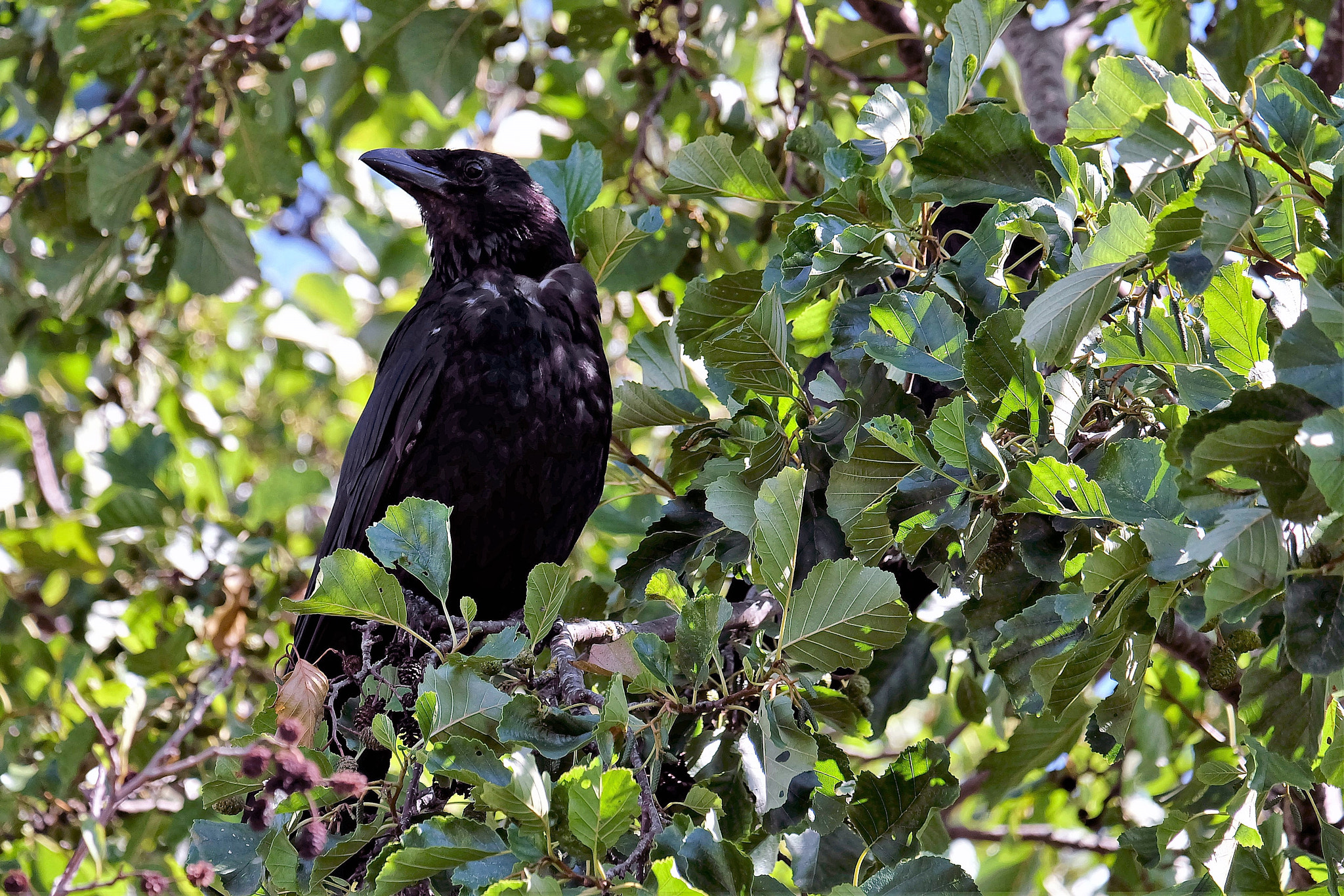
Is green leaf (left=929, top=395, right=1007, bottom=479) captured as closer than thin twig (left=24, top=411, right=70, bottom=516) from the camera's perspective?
Yes

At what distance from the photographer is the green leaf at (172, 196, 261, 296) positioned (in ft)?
12.0

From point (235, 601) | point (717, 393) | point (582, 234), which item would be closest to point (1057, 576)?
point (717, 393)

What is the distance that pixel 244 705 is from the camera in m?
4.05

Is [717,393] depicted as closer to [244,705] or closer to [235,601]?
[235,601]

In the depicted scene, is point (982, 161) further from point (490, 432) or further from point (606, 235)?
point (490, 432)

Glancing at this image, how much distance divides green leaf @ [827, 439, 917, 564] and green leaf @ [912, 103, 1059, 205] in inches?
16.0

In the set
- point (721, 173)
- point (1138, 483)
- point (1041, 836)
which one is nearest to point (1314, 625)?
point (1138, 483)

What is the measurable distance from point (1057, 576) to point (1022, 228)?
495mm

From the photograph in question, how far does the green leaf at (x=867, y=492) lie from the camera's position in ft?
5.83

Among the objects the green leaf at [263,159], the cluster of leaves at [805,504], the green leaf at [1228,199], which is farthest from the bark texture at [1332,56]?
the green leaf at [263,159]

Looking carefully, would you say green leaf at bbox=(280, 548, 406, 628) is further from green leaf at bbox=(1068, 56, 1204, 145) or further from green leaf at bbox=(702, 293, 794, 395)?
green leaf at bbox=(1068, 56, 1204, 145)

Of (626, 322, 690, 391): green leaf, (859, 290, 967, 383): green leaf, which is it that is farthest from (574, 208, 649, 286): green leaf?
(859, 290, 967, 383): green leaf

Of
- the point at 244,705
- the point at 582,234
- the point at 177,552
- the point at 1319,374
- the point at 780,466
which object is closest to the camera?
the point at 1319,374

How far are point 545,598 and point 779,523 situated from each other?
37 cm
